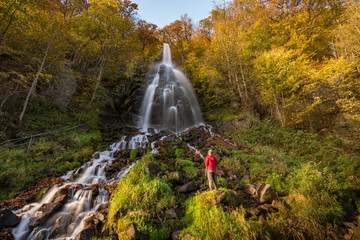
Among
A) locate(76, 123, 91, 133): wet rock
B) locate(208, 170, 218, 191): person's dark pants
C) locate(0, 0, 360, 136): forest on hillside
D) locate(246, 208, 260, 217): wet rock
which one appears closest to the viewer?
locate(246, 208, 260, 217): wet rock

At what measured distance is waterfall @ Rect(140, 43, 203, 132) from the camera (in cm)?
1841

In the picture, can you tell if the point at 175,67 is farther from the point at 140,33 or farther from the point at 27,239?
the point at 27,239

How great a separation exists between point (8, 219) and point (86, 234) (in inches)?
118

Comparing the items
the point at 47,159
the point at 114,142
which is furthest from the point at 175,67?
the point at 47,159

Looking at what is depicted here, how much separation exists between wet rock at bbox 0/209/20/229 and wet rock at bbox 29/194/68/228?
0.45 metres

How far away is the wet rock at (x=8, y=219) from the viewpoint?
4457 millimetres

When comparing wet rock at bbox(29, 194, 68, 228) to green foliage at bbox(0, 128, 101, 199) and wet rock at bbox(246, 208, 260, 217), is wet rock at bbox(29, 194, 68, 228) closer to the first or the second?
green foliage at bbox(0, 128, 101, 199)

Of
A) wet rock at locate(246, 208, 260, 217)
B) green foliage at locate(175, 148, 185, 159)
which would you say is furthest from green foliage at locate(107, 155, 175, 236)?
green foliage at locate(175, 148, 185, 159)

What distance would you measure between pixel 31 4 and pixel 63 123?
28.8ft

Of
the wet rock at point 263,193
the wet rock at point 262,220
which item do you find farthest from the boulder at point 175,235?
the wet rock at point 263,193

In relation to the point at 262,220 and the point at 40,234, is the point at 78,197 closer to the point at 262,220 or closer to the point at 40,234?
the point at 40,234

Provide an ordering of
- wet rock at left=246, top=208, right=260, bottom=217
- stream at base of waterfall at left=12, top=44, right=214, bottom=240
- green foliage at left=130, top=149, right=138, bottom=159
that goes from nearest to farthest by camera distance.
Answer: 1. wet rock at left=246, top=208, right=260, bottom=217
2. stream at base of waterfall at left=12, top=44, right=214, bottom=240
3. green foliage at left=130, top=149, right=138, bottom=159

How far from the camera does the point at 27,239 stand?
4.32 metres

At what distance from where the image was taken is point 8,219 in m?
4.57
